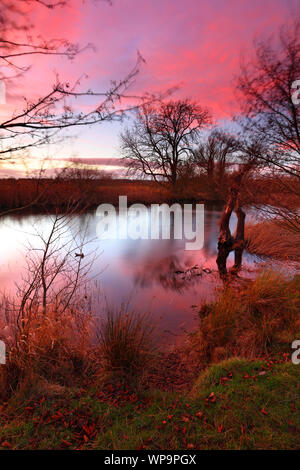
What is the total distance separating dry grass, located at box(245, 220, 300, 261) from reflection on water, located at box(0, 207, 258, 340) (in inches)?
48.8

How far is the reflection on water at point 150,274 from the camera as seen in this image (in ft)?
23.1

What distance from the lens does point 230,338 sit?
4.68 meters

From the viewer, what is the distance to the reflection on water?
7043 millimetres

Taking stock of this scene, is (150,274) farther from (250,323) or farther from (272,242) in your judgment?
(272,242)

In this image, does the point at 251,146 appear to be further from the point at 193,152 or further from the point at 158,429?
the point at 193,152

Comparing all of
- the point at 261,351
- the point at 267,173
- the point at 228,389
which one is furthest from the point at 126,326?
the point at 267,173

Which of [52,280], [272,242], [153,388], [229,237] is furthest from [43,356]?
[272,242]

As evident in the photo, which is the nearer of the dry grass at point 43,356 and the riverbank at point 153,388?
the riverbank at point 153,388

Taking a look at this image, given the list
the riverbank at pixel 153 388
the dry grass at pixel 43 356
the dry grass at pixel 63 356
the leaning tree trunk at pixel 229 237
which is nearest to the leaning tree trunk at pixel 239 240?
the leaning tree trunk at pixel 229 237

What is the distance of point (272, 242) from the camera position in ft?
39.9

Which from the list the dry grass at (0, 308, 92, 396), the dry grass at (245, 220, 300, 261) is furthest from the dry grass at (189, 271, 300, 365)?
the dry grass at (245, 220, 300, 261)

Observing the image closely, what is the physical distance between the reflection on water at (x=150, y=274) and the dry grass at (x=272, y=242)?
1240mm

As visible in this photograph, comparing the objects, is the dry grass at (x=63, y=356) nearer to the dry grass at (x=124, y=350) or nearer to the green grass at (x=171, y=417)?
the dry grass at (x=124, y=350)

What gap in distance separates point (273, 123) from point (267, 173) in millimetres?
819
